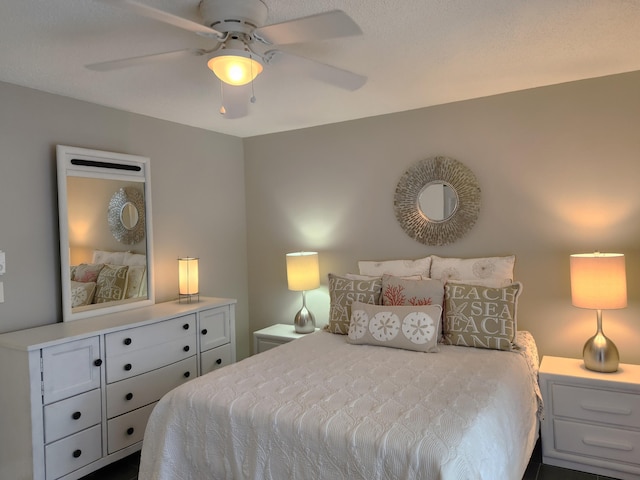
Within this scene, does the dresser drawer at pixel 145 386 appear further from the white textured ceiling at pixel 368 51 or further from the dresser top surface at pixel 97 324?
the white textured ceiling at pixel 368 51

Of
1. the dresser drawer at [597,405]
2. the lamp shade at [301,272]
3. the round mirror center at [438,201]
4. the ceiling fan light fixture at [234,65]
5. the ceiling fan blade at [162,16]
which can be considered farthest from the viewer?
the lamp shade at [301,272]

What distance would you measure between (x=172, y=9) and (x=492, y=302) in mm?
2240

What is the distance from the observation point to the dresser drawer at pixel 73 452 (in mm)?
2375

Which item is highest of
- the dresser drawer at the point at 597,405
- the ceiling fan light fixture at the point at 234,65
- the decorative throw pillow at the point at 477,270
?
the ceiling fan light fixture at the point at 234,65

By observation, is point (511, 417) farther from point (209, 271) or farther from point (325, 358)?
point (209, 271)

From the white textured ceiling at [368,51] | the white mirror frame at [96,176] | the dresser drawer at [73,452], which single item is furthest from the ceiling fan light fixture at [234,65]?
the dresser drawer at [73,452]

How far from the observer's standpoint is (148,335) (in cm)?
289

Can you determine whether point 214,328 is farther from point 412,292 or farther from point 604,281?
point 604,281

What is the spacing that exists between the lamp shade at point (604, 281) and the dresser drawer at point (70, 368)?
277cm

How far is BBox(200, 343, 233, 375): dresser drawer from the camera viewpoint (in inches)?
130

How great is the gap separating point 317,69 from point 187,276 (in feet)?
6.66

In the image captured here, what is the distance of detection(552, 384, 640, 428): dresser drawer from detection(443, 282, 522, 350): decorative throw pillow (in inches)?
15.7

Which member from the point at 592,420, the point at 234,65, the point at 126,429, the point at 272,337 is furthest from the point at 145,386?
the point at 592,420

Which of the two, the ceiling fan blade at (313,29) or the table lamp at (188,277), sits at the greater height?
the ceiling fan blade at (313,29)
